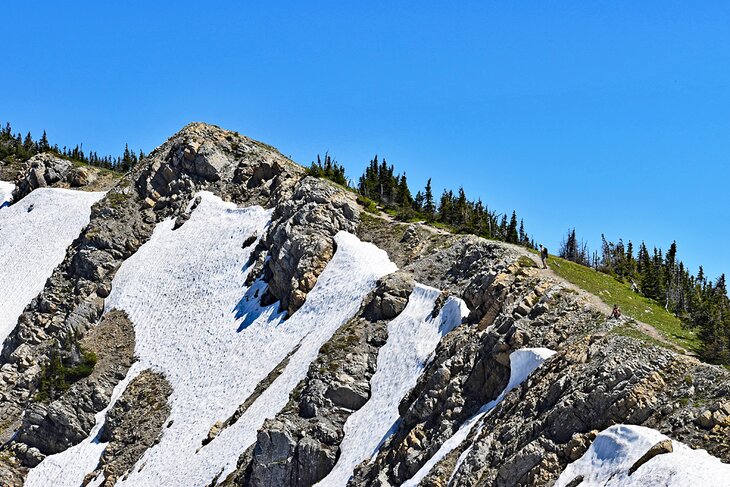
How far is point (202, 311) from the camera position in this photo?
7506 cm

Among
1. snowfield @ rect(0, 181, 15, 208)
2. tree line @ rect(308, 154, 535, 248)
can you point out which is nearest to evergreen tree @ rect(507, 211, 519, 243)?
tree line @ rect(308, 154, 535, 248)

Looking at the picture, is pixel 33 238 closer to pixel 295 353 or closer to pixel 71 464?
pixel 71 464

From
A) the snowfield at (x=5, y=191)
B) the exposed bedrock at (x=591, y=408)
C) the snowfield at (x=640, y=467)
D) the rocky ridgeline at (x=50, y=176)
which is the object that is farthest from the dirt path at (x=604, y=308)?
the snowfield at (x=5, y=191)

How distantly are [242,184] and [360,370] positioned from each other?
136ft

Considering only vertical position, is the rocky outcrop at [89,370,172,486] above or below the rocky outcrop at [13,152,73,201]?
below

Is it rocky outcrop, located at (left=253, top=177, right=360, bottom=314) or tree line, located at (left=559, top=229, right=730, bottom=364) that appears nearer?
tree line, located at (left=559, top=229, right=730, bottom=364)

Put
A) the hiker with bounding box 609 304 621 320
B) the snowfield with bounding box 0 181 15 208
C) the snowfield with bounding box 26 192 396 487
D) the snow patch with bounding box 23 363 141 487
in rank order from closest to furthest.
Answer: the hiker with bounding box 609 304 621 320 → the snowfield with bounding box 26 192 396 487 → the snow patch with bounding box 23 363 141 487 → the snowfield with bounding box 0 181 15 208

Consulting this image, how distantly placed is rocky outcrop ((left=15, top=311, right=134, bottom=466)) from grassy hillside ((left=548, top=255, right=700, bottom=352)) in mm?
39722

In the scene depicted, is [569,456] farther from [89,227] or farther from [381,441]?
[89,227]

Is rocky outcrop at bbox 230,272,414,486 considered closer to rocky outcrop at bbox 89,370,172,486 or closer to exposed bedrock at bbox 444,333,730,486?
exposed bedrock at bbox 444,333,730,486

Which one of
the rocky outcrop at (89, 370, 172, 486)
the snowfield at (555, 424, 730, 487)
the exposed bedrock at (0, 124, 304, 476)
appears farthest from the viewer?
the exposed bedrock at (0, 124, 304, 476)

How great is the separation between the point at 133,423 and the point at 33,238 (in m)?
40.8

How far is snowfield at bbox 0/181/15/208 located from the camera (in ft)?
366

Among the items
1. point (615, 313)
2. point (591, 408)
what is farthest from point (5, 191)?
point (591, 408)
